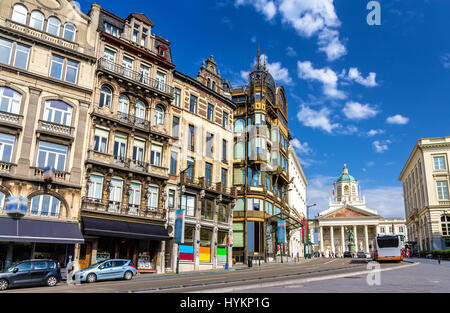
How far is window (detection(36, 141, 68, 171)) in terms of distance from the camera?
26781 millimetres

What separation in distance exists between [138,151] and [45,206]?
29.9ft

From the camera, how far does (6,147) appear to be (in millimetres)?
25547

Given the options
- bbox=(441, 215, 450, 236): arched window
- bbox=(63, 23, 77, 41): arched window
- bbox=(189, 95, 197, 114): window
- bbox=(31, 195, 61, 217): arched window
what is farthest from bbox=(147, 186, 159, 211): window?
bbox=(441, 215, 450, 236): arched window

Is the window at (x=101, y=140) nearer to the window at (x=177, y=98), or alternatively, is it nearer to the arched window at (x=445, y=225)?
the window at (x=177, y=98)

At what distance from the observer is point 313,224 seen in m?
138

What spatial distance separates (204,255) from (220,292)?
24.6 meters

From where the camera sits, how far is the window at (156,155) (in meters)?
33.9

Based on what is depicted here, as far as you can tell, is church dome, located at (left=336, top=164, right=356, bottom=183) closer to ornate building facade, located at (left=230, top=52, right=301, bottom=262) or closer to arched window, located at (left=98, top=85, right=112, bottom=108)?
ornate building facade, located at (left=230, top=52, right=301, bottom=262)

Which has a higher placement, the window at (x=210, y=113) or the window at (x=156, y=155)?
the window at (x=210, y=113)

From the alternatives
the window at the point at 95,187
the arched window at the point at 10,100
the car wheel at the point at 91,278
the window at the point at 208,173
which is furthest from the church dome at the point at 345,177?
the arched window at the point at 10,100

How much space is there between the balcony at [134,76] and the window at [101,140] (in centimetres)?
508
